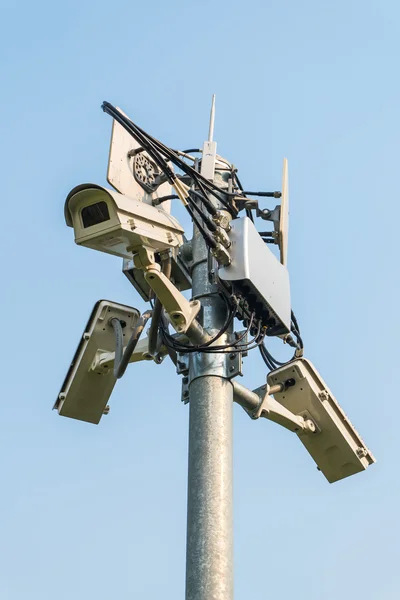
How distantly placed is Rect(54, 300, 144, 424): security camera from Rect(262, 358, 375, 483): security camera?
104cm

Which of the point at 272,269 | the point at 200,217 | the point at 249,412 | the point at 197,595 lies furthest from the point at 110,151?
the point at 197,595

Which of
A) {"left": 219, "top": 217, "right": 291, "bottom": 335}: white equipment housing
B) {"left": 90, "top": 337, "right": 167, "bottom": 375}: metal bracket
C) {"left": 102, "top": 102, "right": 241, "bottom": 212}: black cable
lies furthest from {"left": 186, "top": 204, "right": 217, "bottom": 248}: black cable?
{"left": 90, "top": 337, "right": 167, "bottom": 375}: metal bracket

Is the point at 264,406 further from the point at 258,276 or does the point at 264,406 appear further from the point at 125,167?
the point at 125,167

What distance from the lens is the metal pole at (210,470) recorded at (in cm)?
518

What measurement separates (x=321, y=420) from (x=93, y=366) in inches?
58.4

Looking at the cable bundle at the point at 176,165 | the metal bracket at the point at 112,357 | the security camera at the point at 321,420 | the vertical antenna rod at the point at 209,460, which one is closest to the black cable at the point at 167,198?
the cable bundle at the point at 176,165

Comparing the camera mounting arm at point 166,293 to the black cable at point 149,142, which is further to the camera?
the black cable at point 149,142

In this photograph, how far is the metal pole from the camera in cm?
518

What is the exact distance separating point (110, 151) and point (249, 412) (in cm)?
169

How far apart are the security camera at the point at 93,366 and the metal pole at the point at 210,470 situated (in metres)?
0.65

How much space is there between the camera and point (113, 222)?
211 inches

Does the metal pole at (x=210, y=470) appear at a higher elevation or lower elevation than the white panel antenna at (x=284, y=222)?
lower

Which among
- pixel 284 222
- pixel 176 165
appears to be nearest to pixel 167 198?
pixel 176 165

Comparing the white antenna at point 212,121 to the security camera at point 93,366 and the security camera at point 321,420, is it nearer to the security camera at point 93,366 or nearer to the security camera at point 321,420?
the security camera at point 93,366
